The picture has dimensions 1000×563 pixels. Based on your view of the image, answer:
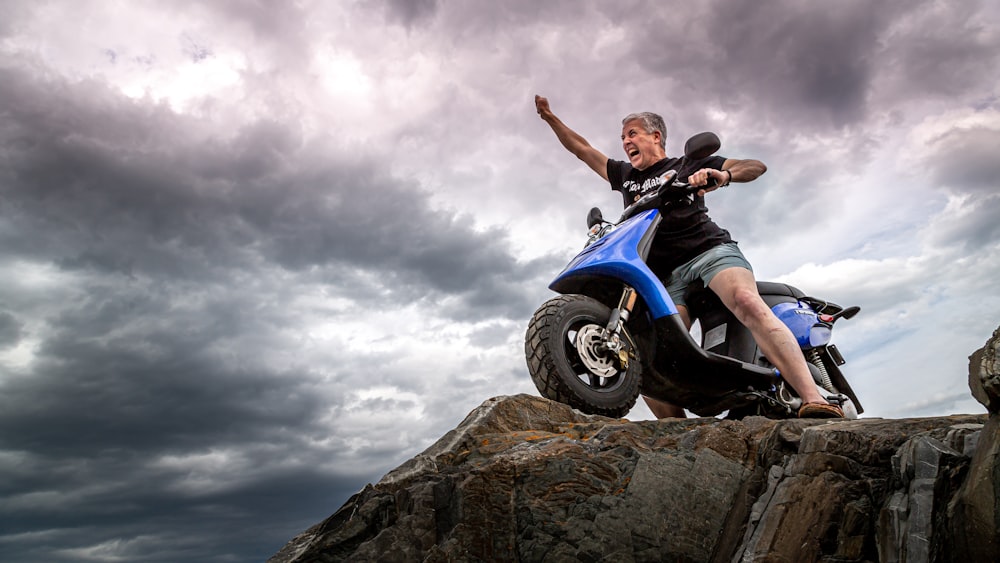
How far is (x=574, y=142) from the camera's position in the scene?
18.6ft

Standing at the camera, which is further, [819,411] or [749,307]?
[749,307]

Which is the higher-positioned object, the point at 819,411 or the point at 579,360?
the point at 579,360

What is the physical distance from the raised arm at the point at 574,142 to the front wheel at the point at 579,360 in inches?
70.7

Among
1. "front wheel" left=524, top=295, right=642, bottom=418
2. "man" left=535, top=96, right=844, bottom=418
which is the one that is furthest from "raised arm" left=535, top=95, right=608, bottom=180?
"front wheel" left=524, top=295, right=642, bottom=418

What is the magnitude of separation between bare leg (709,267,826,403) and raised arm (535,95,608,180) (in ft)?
4.77

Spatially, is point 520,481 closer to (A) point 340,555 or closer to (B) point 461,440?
(B) point 461,440

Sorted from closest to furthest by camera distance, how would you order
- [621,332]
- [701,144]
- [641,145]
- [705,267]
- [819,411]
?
[819,411], [621,332], [701,144], [705,267], [641,145]

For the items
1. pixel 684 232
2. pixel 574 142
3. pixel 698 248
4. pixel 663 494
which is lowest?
pixel 663 494

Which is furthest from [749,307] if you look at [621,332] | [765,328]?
[621,332]

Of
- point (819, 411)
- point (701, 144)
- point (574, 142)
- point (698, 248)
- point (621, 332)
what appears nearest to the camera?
point (819, 411)

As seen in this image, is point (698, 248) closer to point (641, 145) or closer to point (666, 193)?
point (666, 193)

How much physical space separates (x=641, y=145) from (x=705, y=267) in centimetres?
104

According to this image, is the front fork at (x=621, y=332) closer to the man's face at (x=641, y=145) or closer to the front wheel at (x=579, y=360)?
the front wheel at (x=579, y=360)

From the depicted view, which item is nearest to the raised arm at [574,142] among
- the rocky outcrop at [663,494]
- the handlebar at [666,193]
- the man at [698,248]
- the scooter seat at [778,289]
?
the man at [698,248]
